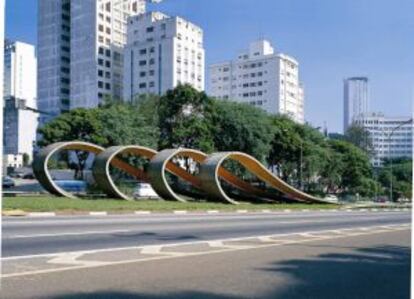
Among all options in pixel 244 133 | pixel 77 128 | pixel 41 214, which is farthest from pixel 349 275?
pixel 77 128

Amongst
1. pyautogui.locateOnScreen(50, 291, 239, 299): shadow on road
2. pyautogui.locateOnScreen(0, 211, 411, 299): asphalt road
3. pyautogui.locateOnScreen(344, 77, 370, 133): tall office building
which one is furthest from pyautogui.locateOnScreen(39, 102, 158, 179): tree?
pyautogui.locateOnScreen(344, 77, 370, 133): tall office building

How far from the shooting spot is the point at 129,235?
11719 millimetres

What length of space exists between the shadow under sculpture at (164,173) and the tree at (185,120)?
20.4 ft

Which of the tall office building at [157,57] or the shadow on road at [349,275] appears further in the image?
the tall office building at [157,57]

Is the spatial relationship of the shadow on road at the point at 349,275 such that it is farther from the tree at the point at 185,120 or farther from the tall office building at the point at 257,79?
the tree at the point at 185,120

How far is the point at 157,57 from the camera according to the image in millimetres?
82688

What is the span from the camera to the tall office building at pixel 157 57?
261 feet

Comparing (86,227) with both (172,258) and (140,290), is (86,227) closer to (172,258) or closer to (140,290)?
(172,258)

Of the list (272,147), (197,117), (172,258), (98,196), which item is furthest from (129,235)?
(272,147)

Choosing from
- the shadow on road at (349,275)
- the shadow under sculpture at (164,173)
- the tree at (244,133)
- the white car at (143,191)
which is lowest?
the white car at (143,191)

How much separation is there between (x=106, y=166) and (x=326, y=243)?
53.2 feet

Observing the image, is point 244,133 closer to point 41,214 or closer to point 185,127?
point 185,127

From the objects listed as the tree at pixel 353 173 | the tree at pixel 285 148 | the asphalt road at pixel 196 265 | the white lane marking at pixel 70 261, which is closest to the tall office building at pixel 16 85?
the asphalt road at pixel 196 265

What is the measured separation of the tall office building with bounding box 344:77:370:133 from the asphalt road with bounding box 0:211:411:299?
5.92 feet
